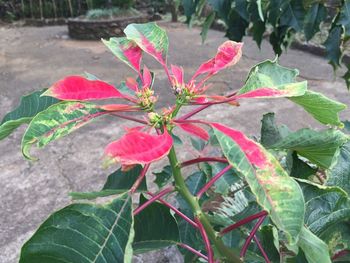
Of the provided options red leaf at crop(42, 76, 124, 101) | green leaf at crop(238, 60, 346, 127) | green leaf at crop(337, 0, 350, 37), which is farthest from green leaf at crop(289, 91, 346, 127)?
green leaf at crop(337, 0, 350, 37)

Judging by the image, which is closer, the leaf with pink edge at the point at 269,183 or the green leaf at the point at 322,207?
the leaf with pink edge at the point at 269,183

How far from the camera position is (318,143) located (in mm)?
572

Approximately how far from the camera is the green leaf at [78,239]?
444 mm

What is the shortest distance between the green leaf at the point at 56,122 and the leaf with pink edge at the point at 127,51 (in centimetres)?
12

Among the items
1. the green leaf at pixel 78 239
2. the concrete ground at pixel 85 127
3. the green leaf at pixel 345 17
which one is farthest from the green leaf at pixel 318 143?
the concrete ground at pixel 85 127

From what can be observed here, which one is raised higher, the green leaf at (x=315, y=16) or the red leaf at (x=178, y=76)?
the red leaf at (x=178, y=76)

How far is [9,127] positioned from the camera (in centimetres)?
54

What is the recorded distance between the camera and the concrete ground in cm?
221

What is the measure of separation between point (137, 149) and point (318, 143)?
247 millimetres

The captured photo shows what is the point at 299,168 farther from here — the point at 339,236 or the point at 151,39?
the point at 151,39

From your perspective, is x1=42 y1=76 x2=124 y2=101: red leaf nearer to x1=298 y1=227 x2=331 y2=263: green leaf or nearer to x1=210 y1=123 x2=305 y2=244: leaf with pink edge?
x1=210 y1=123 x2=305 y2=244: leaf with pink edge

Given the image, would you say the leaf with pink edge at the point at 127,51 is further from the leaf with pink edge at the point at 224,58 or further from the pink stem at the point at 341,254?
the pink stem at the point at 341,254

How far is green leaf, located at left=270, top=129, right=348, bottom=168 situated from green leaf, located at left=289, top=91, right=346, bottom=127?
0.03m

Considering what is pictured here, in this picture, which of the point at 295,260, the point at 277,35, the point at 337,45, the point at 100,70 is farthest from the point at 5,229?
the point at 100,70
